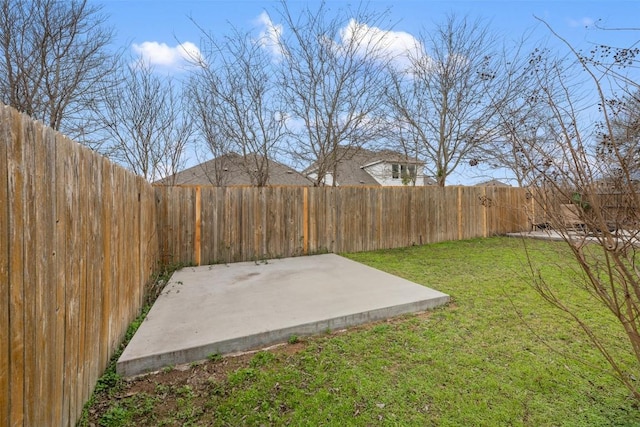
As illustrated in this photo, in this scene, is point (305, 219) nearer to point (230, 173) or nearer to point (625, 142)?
point (625, 142)

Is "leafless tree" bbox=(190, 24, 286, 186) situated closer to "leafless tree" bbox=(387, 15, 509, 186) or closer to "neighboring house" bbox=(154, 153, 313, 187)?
"neighboring house" bbox=(154, 153, 313, 187)

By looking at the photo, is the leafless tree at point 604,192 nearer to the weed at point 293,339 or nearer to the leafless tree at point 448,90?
the weed at point 293,339

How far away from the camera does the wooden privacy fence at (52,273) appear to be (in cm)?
114

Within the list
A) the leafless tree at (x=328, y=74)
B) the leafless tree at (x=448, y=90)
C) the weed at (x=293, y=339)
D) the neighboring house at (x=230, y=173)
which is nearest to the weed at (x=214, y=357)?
the weed at (x=293, y=339)

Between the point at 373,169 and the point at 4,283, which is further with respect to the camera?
the point at 373,169

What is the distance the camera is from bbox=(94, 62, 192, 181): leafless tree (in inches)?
314

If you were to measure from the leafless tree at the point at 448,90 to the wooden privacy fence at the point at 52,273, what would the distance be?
891cm

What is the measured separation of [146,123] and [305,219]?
5591mm

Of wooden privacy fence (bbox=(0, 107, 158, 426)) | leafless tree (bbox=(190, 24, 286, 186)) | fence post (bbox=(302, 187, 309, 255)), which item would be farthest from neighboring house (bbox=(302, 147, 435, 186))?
wooden privacy fence (bbox=(0, 107, 158, 426))

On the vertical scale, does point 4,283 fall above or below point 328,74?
below

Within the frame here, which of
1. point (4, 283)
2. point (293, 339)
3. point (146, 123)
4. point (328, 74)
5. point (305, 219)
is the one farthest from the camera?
point (146, 123)

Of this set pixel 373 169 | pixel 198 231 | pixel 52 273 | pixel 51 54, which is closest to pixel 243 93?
pixel 51 54

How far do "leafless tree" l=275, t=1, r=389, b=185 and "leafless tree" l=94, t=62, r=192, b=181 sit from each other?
339cm

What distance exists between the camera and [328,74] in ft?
25.9
